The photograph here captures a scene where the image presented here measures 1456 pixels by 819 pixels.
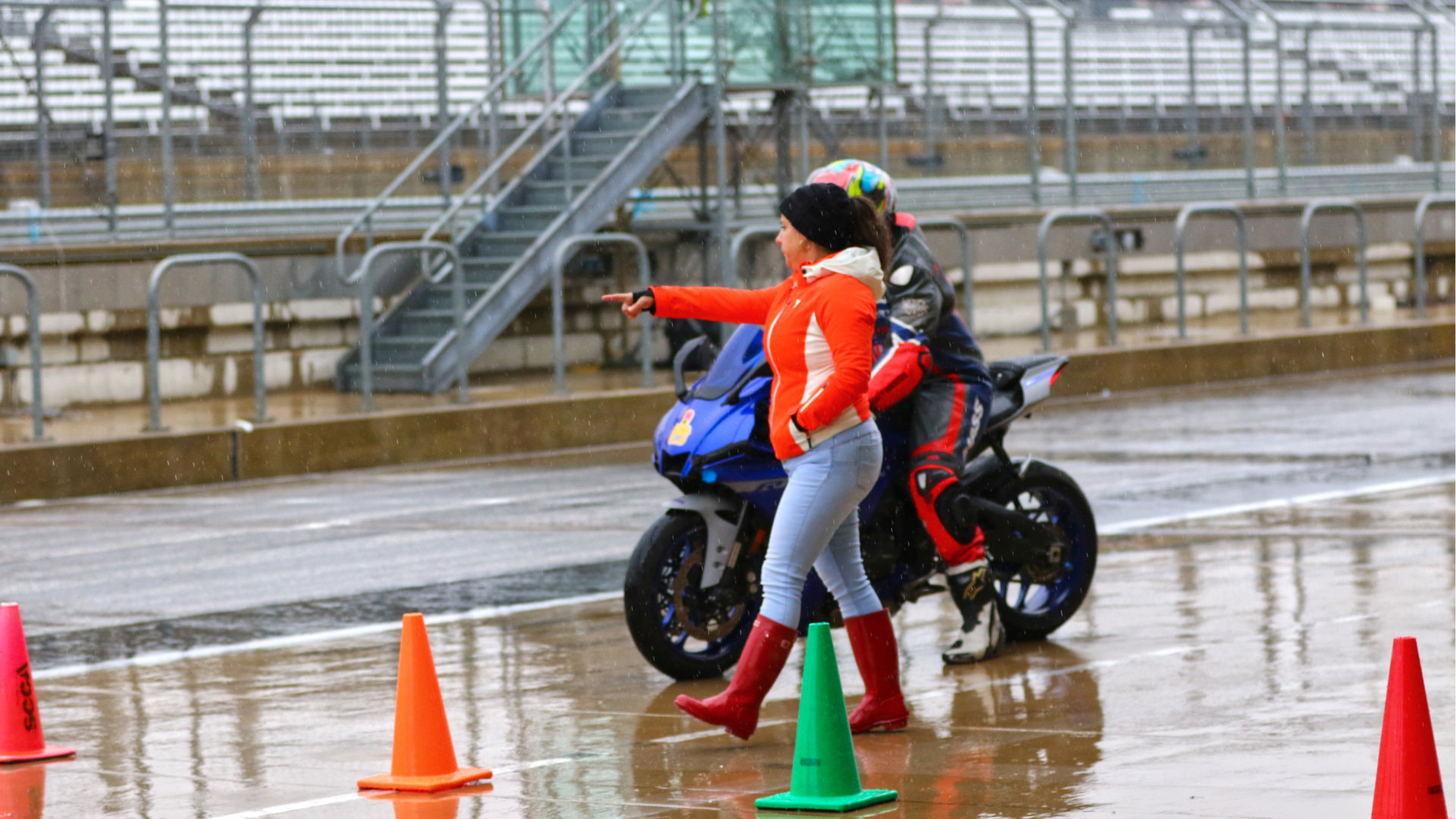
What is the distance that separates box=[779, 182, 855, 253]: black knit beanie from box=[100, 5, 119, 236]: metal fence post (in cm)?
1328

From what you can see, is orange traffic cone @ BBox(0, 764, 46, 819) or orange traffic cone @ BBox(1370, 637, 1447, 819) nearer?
orange traffic cone @ BBox(1370, 637, 1447, 819)

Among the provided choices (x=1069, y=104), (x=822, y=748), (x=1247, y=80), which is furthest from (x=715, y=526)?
(x=1247, y=80)

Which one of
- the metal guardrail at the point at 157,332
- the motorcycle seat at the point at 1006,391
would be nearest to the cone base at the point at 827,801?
the motorcycle seat at the point at 1006,391

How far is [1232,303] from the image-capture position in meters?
27.9

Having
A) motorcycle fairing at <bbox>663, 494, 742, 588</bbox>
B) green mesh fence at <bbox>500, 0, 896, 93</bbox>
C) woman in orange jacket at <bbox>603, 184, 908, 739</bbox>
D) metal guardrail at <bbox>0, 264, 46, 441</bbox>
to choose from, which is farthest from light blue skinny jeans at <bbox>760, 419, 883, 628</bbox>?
green mesh fence at <bbox>500, 0, 896, 93</bbox>

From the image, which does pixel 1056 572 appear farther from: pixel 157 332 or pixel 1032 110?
pixel 1032 110

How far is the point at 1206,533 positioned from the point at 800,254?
5238mm

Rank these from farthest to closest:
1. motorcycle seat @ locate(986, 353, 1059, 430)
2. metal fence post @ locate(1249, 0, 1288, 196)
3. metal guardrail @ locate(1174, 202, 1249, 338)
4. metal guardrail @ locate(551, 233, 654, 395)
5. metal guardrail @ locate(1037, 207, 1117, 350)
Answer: metal fence post @ locate(1249, 0, 1288, 196) < metal guardrail @ locate(1174, 202, 1249, 338) < metal guardrail @ locate(1037, 207, 1117, 350) < metal guardrail @ locate(551, 233, 654, 395) < motorcycle seat @ locate(986, 353, 1059, 430)

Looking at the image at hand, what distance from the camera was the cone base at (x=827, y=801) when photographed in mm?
5812

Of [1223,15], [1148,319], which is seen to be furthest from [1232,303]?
[1223,15]

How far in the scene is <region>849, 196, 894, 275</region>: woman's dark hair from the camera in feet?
22.3

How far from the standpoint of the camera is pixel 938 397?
8.09 metres

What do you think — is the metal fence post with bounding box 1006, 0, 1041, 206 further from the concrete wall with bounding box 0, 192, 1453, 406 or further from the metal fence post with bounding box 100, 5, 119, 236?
the metal fence post with bounding box 100, 5, 119, 236

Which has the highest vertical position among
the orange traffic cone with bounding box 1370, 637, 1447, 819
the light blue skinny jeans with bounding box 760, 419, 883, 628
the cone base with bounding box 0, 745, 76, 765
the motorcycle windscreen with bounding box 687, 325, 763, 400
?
the motorcycle windscreen with bounding box 687, 325, 763, 400
